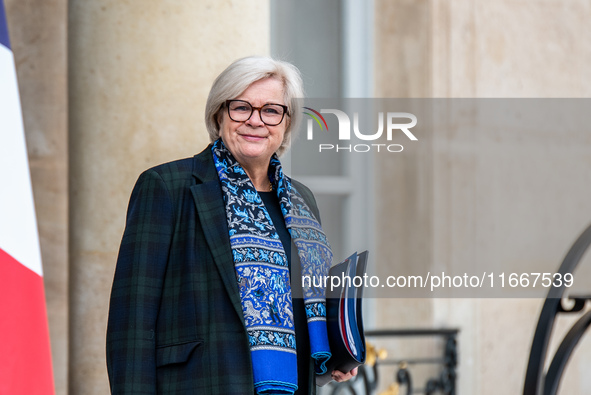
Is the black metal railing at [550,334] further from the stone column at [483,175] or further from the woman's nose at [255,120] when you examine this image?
the stone column at [483,175]

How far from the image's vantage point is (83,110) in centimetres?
234

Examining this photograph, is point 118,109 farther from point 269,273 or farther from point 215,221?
point 269,273

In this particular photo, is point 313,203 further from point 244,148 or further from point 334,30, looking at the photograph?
point 334,30

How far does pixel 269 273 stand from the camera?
1.58 metres

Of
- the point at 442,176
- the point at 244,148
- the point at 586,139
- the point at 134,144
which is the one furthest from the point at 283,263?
the point at 586,139

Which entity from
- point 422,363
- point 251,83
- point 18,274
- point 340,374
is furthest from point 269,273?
point 422,363

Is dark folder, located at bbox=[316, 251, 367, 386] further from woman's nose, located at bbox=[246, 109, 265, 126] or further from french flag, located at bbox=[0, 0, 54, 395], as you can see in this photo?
french flag, located at bbox=[0, 0, 54, 395]

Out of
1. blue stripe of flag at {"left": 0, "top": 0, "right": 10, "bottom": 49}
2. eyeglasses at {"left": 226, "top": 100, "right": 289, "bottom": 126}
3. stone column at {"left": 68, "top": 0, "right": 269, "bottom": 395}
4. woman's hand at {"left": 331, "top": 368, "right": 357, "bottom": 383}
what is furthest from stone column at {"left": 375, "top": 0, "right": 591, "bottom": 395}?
blue stripe of flag at {"left": 0, "top": 0, "right": 10, "bottom": 49}

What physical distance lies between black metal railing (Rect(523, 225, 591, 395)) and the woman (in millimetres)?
622

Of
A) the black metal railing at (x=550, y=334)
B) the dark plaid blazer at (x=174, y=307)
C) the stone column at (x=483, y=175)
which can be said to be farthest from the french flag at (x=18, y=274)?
the stone column at (x=483, y=175)

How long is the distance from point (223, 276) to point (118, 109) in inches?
39.6

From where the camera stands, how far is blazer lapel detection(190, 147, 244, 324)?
1.54 metres

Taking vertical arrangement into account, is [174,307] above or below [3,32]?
below

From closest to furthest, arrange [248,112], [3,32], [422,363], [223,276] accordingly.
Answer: [223,276], [248,112], [3,32], [422,363]
